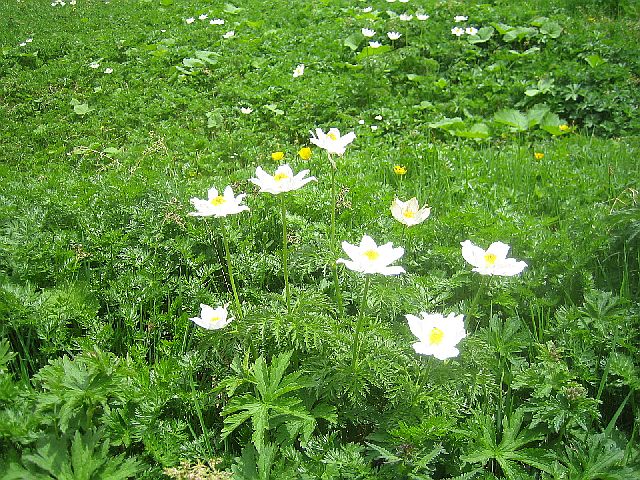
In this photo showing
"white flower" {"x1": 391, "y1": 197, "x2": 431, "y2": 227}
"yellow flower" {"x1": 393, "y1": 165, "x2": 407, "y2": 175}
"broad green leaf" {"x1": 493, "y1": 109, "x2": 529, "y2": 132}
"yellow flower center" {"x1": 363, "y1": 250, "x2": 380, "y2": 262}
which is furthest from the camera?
"broad green leaf" {"x1": 493, "y1": 109, "x2": 529, "y2": 132}

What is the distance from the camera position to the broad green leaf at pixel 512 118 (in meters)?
4.74

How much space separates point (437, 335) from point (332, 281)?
88 cm

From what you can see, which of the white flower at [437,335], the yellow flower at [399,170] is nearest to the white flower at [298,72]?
the yellow flower at [399,170]

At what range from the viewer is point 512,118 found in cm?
483

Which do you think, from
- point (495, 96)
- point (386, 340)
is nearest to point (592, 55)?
point (495, 96)

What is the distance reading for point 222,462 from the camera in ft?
5.70

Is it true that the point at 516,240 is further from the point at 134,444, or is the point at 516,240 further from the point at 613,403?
the point at 134,444

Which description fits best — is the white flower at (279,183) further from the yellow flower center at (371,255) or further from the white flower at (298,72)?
the white flower at (298,72)

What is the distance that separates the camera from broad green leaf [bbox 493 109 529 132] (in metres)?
4.74

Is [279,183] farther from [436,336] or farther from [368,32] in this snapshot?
[368,32]

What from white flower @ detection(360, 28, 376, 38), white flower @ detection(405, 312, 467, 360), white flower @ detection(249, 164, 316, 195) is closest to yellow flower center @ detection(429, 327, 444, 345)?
white flower @ detection(405, 312, 467, 360)

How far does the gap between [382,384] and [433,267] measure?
903 millimetres

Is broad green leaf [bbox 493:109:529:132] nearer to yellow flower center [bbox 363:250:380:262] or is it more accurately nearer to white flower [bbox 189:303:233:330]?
yellow flower center [bbox 363:250:380:262]

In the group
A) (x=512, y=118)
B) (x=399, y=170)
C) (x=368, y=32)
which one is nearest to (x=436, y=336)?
(x=399, y=170)
